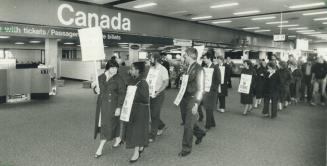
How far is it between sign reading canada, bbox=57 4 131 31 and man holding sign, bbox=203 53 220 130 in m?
6.96

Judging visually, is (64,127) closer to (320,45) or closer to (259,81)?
(259,81)

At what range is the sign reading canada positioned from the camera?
11492 millimetres

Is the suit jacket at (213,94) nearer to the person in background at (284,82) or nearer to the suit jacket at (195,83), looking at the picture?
the suit jacket at (195,83)

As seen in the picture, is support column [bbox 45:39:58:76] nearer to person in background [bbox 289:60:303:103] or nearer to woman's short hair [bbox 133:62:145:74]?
woman's short hair [bbox 133:62:145:74]

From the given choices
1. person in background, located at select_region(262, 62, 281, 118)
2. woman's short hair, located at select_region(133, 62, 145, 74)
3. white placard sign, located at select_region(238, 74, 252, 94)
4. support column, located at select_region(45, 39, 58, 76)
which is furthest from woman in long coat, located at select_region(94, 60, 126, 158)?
support column, located at select_region(45, 39, 58, 76)

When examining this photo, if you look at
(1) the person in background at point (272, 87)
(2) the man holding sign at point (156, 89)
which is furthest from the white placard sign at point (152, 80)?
(1) the person in background at point (272, 87)

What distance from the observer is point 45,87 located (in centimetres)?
1050

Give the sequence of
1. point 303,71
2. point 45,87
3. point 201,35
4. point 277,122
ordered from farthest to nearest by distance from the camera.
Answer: point 201,35 → point 303,71 → point 45,87 → point 277,122

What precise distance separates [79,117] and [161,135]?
2.70 m

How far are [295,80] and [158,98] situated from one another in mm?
7219

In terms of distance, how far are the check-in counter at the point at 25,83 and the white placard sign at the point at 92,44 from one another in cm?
618

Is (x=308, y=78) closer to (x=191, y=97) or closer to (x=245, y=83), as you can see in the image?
(x=245, y=83)

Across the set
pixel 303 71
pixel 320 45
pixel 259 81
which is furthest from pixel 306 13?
pixel 320 45

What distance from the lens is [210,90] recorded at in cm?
674
